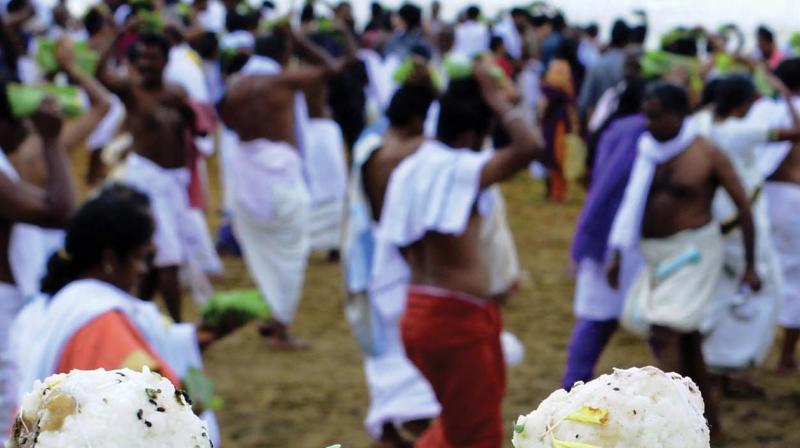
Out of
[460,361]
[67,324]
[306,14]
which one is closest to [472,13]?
[306,14]

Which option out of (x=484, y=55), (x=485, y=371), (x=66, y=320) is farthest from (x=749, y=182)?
(x=66, y=320)

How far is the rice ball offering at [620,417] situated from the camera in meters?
0.98

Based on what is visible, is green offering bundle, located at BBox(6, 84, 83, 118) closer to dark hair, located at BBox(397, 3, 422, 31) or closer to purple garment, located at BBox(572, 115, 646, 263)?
purple garment, located at BBox(572, 115, 646, 263)

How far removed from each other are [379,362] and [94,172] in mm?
6550

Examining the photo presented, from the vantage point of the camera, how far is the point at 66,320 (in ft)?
9.20

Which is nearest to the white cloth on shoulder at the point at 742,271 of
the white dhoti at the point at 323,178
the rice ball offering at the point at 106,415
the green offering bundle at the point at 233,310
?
the green offering bundle at the point at 233,310

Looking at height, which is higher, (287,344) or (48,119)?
(48,119)

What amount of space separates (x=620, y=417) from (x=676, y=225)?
3844 mm

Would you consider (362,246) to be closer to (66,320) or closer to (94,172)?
(66,320)

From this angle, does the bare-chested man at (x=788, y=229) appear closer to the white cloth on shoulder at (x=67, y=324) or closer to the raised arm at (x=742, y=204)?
the raised arm at (x=742, y=204)

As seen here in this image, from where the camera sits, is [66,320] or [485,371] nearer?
[66,320]

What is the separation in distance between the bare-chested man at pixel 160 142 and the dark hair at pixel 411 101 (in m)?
2.00

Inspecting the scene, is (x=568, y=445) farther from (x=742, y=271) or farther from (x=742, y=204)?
(x=742, y=271)

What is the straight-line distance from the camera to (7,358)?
3490mm
